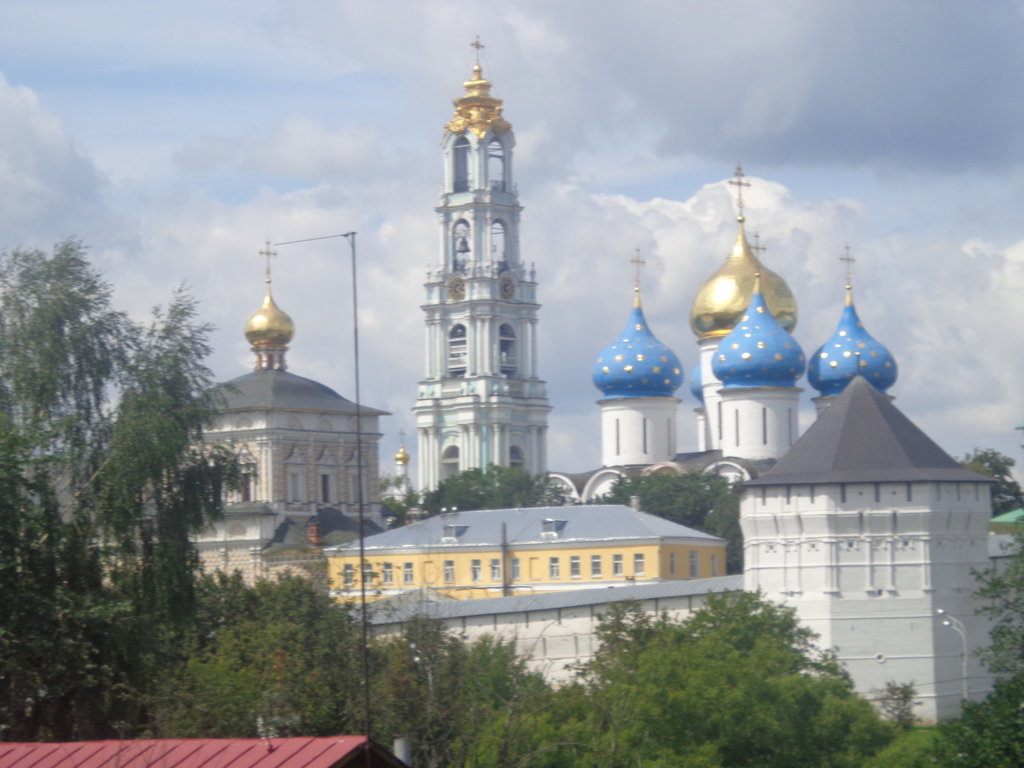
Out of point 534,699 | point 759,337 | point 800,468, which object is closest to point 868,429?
point 800,468

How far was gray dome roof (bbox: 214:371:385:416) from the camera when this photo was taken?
7288cm

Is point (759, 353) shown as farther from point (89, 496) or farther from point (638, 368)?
point (89, 496)

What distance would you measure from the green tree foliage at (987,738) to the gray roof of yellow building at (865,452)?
13625 mm

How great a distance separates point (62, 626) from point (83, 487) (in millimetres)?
2411

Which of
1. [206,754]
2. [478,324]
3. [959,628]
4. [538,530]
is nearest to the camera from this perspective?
→ [206,754]

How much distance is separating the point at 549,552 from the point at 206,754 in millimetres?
41794

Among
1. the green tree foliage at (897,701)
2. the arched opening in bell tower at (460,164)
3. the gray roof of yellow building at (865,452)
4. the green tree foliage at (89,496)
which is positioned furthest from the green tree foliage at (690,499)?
the green tree foliage at (89,496)

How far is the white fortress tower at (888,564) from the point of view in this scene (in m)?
40.2

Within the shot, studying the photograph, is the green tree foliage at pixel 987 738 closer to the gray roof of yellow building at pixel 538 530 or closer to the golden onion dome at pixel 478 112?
the gray roof of yellow building at pixel 538 530

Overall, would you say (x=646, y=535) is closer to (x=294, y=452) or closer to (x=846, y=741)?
(x=294, y=452)

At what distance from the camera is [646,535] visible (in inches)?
2351

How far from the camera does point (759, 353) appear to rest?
67.7 metres

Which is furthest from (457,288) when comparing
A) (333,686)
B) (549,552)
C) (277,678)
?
(333,686)

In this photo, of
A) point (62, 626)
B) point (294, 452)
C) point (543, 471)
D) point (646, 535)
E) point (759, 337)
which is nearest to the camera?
point (62, 626)
